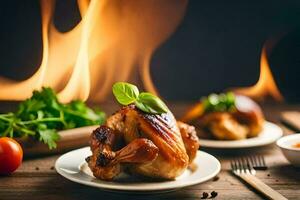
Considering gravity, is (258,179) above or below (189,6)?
below

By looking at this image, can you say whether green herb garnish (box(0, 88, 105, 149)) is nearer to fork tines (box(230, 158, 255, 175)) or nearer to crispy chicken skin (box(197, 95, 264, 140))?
crispy chicken skin (box(197, 95, 264, 140))

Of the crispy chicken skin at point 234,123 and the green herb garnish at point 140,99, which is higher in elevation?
the green herb garnish at point 140,99

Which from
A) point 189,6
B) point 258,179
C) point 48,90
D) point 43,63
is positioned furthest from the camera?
point 189,6

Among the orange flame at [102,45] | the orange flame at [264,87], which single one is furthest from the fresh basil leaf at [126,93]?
the orange flame at [264,87]

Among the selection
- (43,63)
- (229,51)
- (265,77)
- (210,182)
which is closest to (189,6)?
(229,51)

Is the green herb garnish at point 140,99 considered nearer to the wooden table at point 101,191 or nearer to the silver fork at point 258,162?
the wooden table at point 101,191

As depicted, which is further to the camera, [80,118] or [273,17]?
[273,17]

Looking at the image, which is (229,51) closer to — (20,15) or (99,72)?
(99,72)
